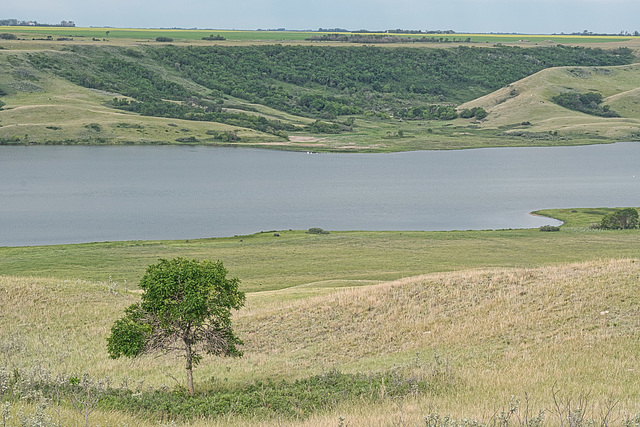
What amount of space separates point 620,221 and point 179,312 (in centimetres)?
5861

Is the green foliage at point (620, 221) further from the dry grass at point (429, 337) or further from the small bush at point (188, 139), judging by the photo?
the small bush at point (188, 139)

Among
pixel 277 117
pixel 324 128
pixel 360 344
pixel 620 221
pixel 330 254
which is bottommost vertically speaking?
pixel 330 254

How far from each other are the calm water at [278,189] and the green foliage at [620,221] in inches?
347

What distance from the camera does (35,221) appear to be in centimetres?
7388

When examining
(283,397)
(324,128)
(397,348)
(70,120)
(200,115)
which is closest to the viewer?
(283,397)

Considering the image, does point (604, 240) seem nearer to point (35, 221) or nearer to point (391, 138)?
point (35, 221)

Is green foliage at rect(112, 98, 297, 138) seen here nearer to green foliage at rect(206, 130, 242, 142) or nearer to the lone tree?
green foliage at rect(206, 130, 242, 142)

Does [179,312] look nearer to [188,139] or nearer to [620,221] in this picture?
[620,221]

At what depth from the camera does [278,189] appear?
98125mm

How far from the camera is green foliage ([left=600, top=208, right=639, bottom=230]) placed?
65.1 metres

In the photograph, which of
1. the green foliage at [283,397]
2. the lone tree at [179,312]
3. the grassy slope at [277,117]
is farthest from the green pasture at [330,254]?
the grassy slope at [277,117]

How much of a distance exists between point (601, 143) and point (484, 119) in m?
42.2

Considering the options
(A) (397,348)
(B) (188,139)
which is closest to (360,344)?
(A) (397,348)

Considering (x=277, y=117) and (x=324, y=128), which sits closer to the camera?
(x=324, y=128)
